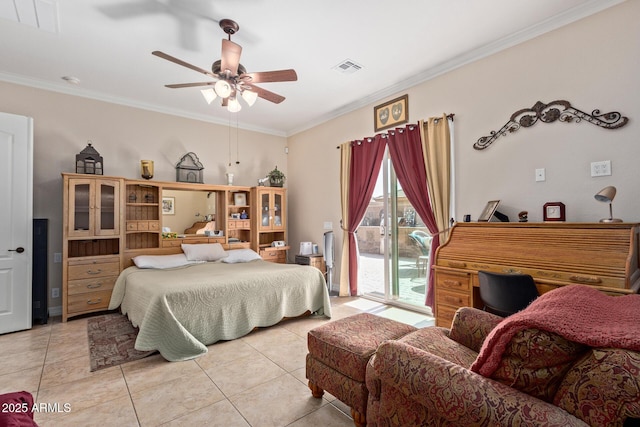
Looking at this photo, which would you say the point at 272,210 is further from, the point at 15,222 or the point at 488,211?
the point at 488,211

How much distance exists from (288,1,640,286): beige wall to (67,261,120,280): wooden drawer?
14.3 ft

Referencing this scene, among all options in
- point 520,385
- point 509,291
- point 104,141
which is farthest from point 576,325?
point 104,141

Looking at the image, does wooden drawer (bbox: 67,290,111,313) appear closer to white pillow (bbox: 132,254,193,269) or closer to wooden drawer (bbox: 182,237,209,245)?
white pillow (bbox: 132,254,193,269)

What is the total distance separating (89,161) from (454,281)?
15.2ft

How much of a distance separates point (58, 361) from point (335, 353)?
2503 mm

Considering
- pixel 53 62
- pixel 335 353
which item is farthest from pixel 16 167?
pixel 335 353

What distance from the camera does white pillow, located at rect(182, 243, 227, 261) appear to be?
14.4ft

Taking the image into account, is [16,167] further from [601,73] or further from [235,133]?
[601,73]

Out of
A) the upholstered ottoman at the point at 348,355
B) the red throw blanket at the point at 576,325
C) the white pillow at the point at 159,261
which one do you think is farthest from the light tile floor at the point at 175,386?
the red throw blanket at the point at 576,325

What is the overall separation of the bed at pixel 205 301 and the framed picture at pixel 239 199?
1.61 meters

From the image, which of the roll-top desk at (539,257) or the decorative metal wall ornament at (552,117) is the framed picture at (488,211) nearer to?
the roll-top desk at (539,257)

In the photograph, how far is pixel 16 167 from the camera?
3312mm

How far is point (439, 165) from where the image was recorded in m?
3.52

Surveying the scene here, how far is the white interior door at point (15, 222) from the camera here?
3.24 metres
